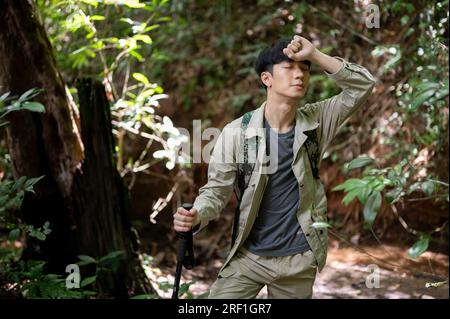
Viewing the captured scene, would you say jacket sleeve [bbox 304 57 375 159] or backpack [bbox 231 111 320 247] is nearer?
jacket sleeve [bbox 304 57 375 159]

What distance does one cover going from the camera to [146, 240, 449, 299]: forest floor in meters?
5.01

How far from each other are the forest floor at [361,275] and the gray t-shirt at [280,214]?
1.85 m

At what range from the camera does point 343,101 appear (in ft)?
9.71

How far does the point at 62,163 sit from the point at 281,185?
1.94m

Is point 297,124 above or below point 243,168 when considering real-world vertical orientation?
above

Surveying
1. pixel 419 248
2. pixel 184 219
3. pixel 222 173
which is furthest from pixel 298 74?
pixel 419 248

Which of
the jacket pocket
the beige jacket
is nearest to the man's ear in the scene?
the beige jacket

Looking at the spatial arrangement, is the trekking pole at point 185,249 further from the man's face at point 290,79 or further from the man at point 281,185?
the man's face at point 290,79

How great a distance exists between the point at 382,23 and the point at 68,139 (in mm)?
3771

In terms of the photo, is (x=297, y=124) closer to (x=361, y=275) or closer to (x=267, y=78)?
(x=267, y=78)

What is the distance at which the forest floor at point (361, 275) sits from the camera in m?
5.01

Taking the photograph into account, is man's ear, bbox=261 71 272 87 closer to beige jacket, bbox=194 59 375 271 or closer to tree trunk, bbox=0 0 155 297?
beige jacket, bbox=194 59 375 271

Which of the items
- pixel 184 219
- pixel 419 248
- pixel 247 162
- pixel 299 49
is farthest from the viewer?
pixel 247 162

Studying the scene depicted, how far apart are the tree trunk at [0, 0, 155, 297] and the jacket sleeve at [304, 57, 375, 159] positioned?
191 centimetres
